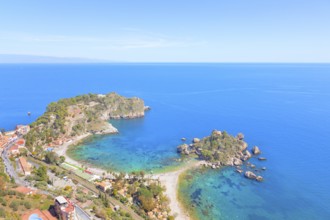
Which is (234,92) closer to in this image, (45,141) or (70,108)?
(70,108)

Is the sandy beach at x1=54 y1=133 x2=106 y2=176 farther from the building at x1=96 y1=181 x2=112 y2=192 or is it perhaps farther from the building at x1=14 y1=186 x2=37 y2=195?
the building at x1=14 y1=186 x2=37 y2=195

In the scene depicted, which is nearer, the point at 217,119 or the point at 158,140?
the point at 158,140

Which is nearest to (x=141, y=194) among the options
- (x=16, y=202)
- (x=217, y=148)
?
(x=16, y=202)

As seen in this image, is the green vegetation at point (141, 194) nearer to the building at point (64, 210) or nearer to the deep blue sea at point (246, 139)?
the deep blue sea at point (246, 139)

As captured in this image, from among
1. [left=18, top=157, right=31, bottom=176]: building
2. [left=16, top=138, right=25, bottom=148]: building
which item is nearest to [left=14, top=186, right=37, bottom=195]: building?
[left=18, top=157, right=31, bottom=176]: building

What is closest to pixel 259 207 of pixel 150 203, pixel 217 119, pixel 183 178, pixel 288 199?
pixel 288 199
